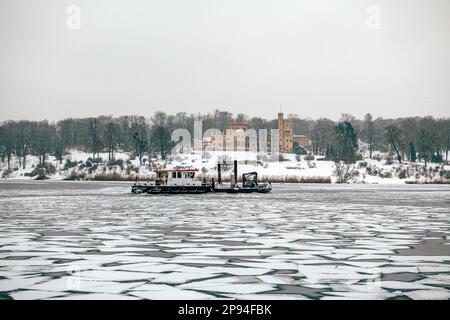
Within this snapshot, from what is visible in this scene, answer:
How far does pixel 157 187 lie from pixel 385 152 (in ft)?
280

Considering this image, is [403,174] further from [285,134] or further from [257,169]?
[285,134]

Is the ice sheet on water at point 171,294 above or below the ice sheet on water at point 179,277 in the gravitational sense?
above

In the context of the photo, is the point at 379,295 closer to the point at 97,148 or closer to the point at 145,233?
the point at 145,233

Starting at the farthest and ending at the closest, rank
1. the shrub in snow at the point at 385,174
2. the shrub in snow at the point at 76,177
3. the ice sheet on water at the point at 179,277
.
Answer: the shrub in snow at the point at 76,177, the shrub in snow at the point at 385,174, the ice sheet on water at the point at 179,277

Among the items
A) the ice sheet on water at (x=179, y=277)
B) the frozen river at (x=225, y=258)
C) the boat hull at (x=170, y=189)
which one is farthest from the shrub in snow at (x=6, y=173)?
the ice sheet on water at (x=179, y=277)

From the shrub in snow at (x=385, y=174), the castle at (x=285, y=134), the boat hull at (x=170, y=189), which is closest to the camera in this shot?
the boat hull at (x=170, y=189)

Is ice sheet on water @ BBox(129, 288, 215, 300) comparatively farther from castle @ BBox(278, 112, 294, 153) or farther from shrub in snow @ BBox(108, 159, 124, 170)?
castle @ BBox(278, 112, 294, 153)

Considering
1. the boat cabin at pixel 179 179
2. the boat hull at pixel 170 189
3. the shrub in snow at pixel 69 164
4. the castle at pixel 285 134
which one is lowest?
the boat hull at pixel 170 189

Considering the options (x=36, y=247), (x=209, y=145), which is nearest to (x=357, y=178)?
(x=209, y=145)

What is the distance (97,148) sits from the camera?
107 metres

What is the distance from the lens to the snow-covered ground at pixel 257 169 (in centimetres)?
7362

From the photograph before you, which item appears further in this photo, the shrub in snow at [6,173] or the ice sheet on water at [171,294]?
the shrub in snow at [6,173]

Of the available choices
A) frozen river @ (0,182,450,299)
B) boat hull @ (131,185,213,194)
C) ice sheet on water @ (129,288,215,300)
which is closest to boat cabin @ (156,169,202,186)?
boat hull @ (131,185,213,194)

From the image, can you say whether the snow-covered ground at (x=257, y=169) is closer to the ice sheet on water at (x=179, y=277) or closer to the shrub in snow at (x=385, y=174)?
the shrub in snow at (x=385, y=174)
